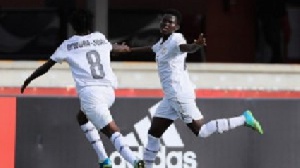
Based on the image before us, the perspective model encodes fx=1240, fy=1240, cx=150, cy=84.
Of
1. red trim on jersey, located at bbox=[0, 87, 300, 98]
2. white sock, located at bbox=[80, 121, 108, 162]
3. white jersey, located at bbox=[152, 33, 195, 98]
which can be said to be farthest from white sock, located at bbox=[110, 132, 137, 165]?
red trim on jersey, located at bbox=[0, 87, 300, 98]

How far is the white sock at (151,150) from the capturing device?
13.5 meters

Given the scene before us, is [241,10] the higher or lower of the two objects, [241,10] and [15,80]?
the higher

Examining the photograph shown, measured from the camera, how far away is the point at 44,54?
1883 centimetres

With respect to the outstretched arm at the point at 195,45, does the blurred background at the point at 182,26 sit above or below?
above

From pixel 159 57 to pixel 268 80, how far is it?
3.67 meters

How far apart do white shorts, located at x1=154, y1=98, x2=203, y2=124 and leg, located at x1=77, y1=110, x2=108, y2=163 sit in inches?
28.1

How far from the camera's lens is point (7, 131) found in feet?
46.0

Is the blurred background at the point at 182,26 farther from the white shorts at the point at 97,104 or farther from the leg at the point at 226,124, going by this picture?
→ the white shorts at the point at 97,104

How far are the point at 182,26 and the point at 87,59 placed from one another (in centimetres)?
690

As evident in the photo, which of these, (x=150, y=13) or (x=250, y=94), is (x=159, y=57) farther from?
(x=150, y=13)

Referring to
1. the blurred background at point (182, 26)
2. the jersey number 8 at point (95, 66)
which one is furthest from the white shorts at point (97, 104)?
the blurred background at point (182, 26)

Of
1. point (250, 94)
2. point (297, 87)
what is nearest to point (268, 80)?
point (297, 87)

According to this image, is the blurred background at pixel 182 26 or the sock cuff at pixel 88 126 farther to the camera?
the blurred background at pixel 182 26

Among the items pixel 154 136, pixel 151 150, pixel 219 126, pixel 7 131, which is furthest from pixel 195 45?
pixel 7 131
